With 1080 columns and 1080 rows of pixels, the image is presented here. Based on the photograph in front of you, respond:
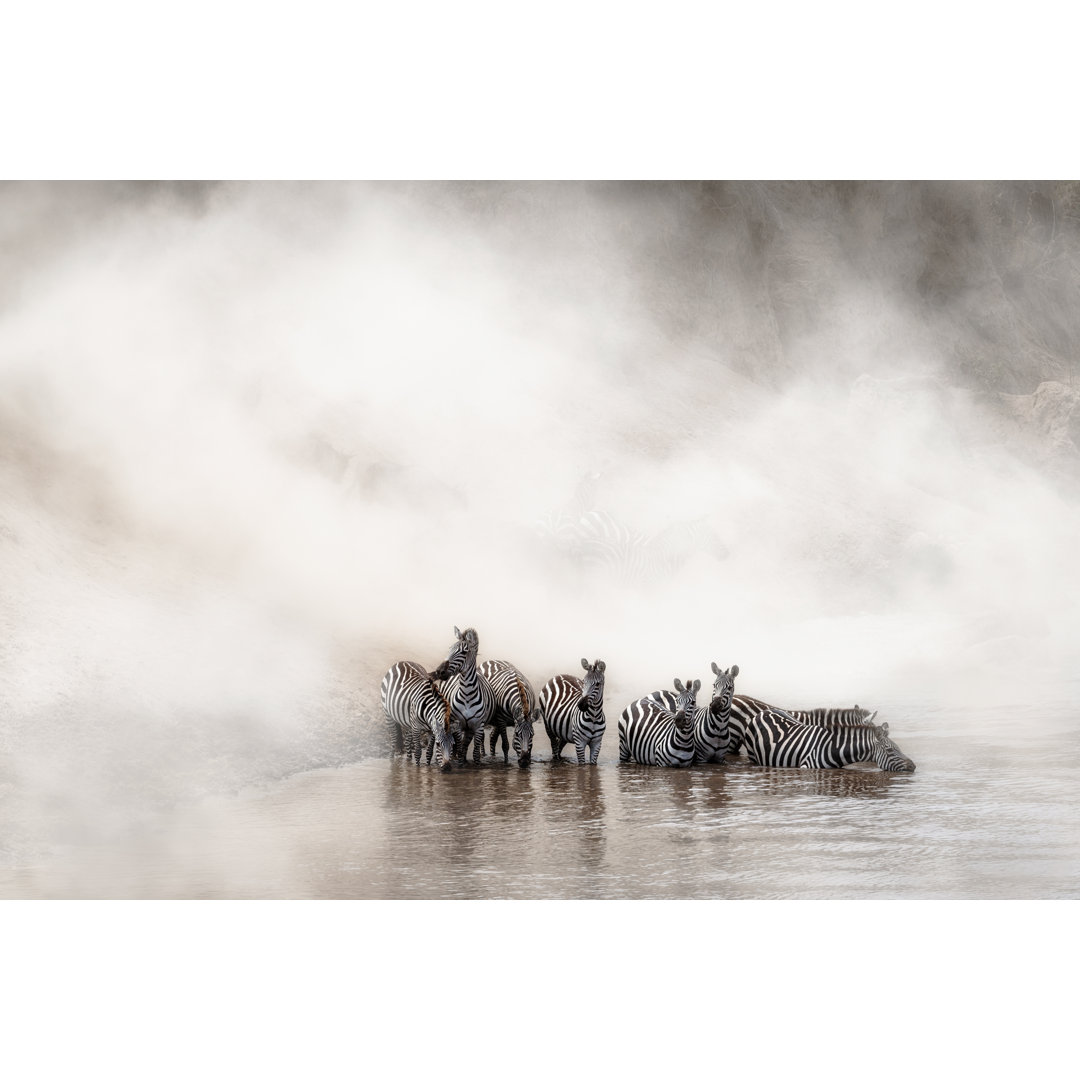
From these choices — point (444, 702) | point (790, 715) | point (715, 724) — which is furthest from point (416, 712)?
point (790, 715)

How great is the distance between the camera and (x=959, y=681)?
1031 cm

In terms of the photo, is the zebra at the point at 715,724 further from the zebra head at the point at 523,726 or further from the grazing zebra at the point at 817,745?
the zebra head at the point at 523,726

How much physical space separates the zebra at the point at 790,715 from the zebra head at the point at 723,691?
207mm

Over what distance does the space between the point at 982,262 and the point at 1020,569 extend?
3.48 metres

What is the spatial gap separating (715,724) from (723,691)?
322 mm

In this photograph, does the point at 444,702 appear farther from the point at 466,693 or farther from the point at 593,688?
the point at 593,688

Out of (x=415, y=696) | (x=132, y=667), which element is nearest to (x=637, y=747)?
(x=415, y=696)

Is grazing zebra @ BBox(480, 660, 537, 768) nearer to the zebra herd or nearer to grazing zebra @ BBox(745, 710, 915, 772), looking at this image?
the zebra herd

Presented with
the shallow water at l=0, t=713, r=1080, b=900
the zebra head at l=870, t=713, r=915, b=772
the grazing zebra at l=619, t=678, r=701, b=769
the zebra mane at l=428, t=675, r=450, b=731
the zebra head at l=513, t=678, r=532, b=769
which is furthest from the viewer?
the zebra head at l=513, t=678, r=532, b=769

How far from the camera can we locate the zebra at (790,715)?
8109mm

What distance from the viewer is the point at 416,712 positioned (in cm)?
814

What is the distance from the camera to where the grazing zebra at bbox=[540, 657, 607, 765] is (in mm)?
8023

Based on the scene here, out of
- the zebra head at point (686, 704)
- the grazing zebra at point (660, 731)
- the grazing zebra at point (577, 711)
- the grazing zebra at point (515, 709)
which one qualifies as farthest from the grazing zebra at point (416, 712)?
the zebra head at point (686, 704)

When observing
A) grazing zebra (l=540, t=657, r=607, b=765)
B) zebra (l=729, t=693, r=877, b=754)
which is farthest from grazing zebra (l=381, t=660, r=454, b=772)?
zebra (l=729, t=693, r=877, b=754)
